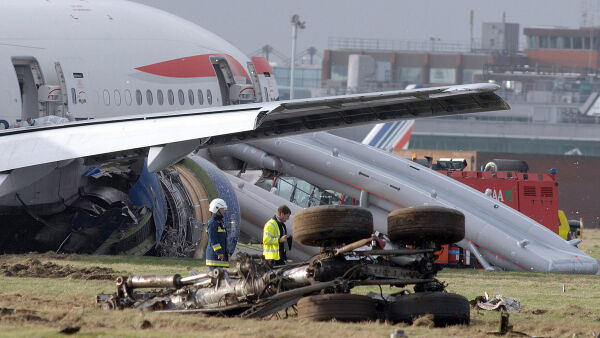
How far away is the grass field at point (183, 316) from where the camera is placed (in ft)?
39.2

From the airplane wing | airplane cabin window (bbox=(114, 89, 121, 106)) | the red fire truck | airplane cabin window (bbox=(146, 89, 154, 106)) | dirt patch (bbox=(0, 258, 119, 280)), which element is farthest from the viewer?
the red fire truck

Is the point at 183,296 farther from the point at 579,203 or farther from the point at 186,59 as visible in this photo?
the point at 579,203

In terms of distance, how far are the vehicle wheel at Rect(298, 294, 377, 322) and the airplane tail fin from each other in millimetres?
57348

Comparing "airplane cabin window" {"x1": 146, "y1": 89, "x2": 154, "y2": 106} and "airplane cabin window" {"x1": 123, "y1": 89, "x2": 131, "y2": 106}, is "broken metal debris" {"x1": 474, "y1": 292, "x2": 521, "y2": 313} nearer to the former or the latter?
"airplane cabin window" {"x1": 123, "y1": 89, "x2": 131, "y2": 106}

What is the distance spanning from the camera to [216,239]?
58.2ft

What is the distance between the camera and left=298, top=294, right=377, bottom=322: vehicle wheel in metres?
12.9

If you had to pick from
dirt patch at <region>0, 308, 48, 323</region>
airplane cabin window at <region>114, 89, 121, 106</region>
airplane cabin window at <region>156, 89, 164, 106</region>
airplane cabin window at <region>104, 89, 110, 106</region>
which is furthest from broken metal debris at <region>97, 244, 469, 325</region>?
airplane cabin window at <region>156, 89, 164, 106</region>

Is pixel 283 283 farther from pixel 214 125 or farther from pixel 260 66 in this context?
pixel 260 66

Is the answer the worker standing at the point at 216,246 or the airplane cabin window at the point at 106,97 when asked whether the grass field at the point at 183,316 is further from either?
the airplane cabin window at the point at 106,97

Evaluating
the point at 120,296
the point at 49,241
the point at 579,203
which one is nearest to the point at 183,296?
the point at 120,296

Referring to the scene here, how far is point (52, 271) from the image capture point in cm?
1906

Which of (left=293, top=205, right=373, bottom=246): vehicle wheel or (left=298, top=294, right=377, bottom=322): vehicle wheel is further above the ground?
(left=293, top=205, right=373, bottom=246): vehicle wheel

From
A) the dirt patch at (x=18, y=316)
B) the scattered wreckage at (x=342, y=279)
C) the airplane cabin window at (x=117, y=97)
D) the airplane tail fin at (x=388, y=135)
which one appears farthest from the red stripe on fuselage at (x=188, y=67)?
the airplane tail fin at (x=388, y=135)

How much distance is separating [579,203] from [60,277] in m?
57.4
